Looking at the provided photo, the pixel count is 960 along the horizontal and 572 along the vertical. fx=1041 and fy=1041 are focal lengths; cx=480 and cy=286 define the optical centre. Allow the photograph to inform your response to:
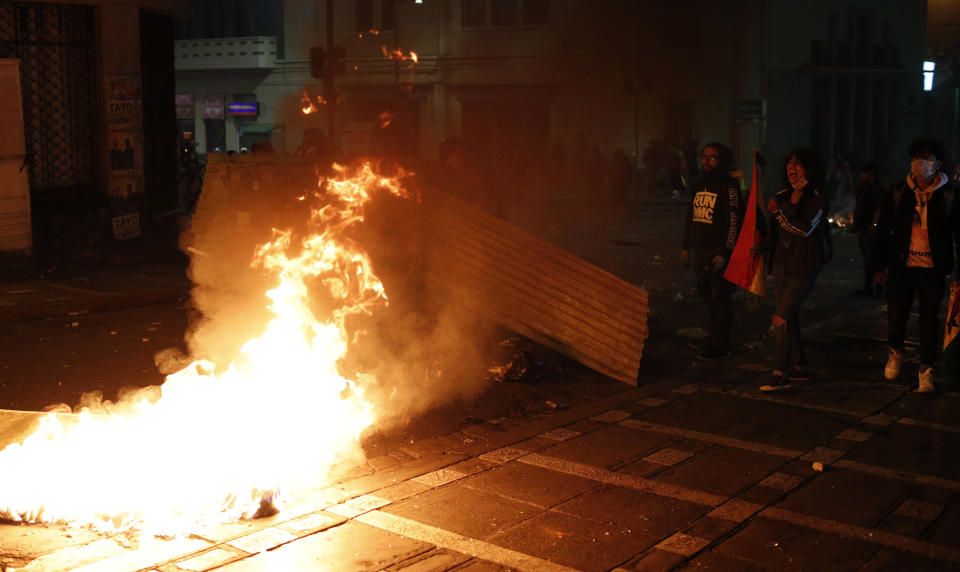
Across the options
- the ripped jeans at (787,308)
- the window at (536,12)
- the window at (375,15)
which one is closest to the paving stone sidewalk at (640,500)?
the ripped jeans at (787,308)

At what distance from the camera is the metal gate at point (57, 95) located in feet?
41.9

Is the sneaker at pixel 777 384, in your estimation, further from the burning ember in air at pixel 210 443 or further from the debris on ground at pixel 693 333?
the burning ember in air at pixel 210 443

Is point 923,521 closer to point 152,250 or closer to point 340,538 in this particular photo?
point 340,538

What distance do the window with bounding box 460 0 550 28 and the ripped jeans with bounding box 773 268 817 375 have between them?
101ft

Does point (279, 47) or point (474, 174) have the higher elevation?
point (279, 47)

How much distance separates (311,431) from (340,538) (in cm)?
154

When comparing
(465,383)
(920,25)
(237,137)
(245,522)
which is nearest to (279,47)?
(237,137)

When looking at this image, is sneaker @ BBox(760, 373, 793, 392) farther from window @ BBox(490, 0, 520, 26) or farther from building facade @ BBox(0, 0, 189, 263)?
window @ BBox(490, 0, 520, 26)

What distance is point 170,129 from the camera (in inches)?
577

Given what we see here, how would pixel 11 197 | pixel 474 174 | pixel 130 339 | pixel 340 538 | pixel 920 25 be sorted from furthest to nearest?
pixel 920 25
pixel 11 197
pixel 474 174
pixel 130 339
pixel 340 538

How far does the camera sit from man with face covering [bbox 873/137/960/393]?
7.81m

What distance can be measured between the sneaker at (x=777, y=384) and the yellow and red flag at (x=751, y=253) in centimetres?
73

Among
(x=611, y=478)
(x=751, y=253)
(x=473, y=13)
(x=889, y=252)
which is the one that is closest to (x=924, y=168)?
(x=889, y=252)

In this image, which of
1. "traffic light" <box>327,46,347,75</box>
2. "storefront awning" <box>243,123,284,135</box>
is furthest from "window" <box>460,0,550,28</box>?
"traffic light" <box>327,46,347,75</box>
